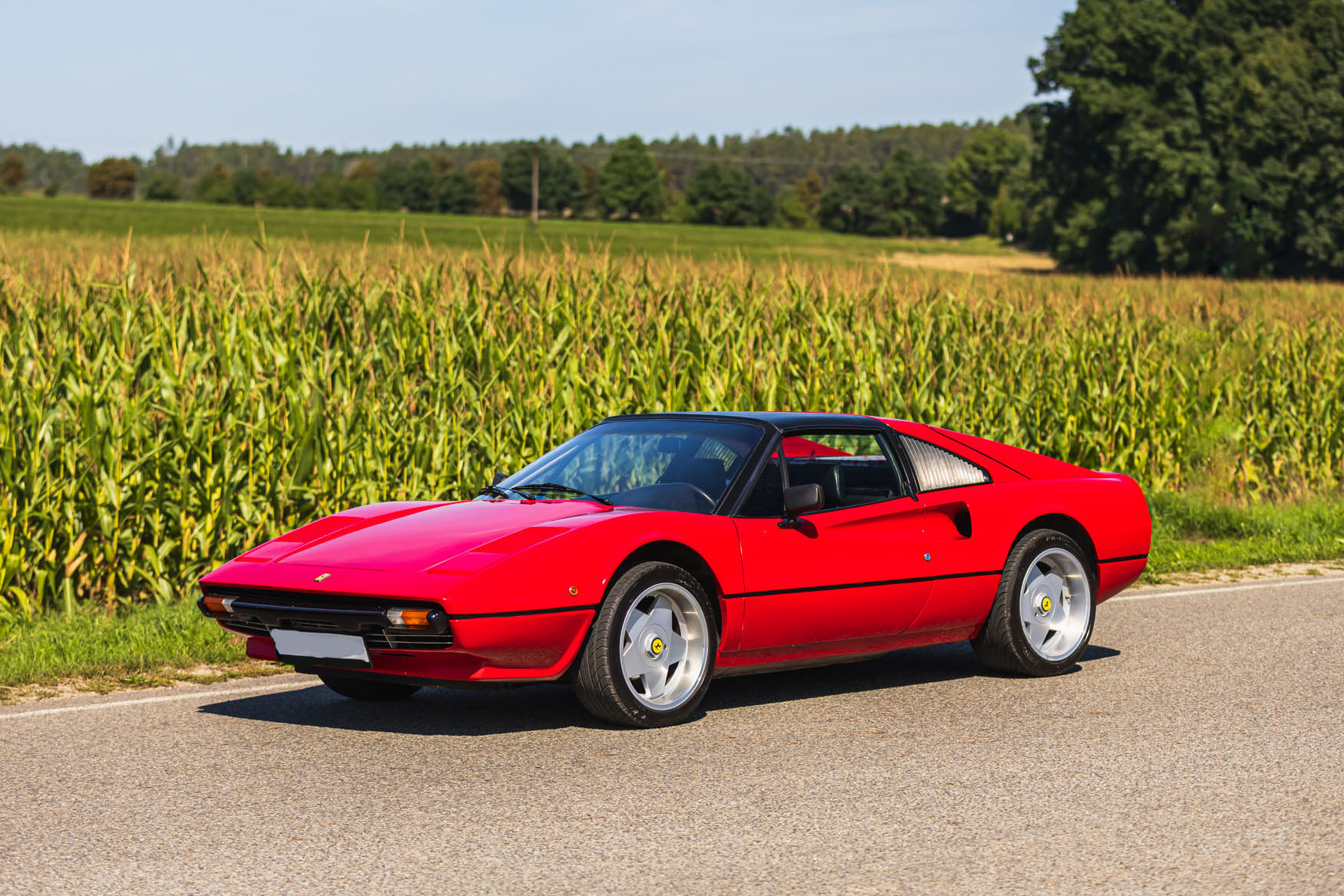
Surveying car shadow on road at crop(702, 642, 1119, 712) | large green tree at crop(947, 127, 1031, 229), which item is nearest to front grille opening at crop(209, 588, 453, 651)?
car shadow on road at crop(702, 642, 1119, 712)

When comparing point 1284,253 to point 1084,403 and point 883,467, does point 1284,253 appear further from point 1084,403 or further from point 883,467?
point 883,467

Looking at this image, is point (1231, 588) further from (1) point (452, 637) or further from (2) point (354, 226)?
(2) point (354, 226)

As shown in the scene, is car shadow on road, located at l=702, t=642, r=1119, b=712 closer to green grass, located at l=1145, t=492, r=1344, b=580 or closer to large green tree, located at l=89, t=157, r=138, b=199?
green grass, located at l=1145, t=492, r=1344, b=580

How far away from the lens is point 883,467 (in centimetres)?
746

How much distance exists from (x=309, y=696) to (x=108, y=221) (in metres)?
84.0

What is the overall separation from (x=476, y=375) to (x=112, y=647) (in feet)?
15.0

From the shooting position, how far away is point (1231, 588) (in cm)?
1067

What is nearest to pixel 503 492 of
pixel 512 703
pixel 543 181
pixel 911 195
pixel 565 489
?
pixel 565 489

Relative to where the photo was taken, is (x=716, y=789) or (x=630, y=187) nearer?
(x=716, y=789)

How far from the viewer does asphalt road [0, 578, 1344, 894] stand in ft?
14.2

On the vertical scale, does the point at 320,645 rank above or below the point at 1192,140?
below

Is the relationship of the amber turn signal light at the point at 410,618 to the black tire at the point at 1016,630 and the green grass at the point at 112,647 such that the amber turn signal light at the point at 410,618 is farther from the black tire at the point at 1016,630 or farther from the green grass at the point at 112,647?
the black tire at the point at 1016,630

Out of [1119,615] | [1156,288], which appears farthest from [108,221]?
[1119,615]

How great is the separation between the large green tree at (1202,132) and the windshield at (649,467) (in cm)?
5395
